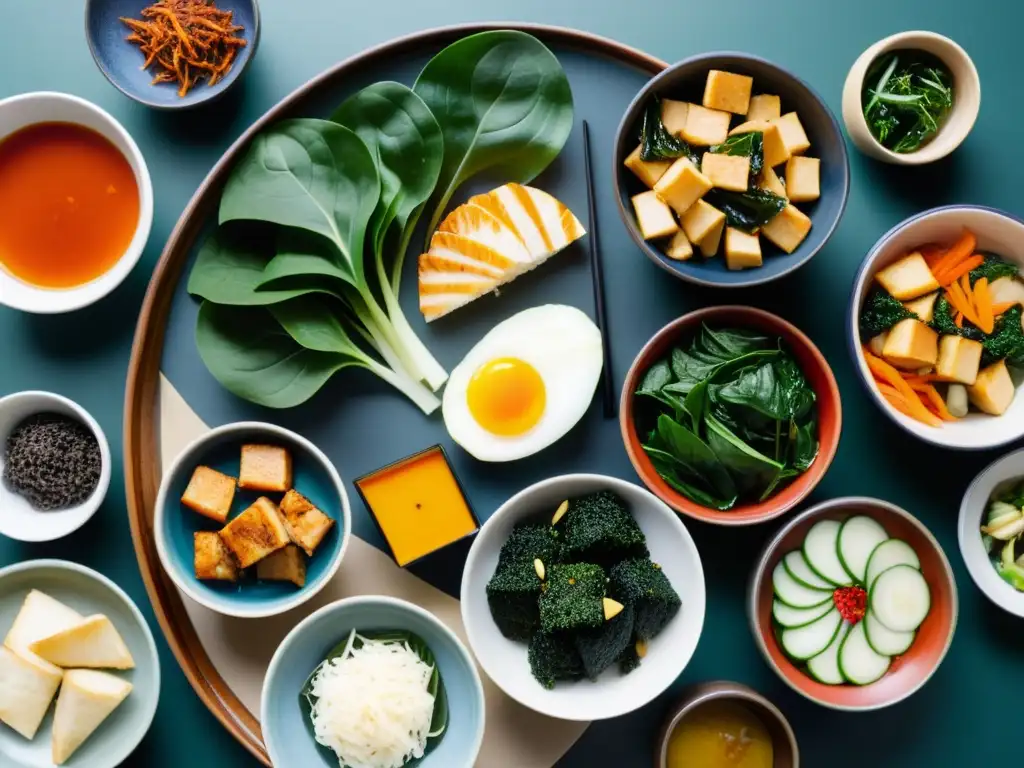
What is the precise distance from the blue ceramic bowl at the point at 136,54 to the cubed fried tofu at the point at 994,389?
2.12 meters

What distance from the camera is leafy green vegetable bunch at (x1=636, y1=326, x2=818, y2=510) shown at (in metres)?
2.29

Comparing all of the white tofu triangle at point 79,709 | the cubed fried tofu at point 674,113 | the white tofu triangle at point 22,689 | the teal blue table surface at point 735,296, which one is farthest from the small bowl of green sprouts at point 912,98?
the white tofu triangle at point 22,689

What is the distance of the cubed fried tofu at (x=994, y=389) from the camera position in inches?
91.4

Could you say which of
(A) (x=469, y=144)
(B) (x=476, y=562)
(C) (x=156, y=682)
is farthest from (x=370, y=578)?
(A) (x=469, y=144)

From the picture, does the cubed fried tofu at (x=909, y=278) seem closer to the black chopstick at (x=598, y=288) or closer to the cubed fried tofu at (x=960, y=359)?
the cubed fried tofu at (x=960, y=359)

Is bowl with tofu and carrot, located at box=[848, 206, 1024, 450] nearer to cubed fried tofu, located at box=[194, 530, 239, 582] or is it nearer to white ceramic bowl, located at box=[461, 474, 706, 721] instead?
white ceramic bowl, located at box=[461, 474, 706, 721]

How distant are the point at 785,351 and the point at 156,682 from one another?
6.13ft

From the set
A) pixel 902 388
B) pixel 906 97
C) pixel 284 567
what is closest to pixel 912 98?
pixel 906 97

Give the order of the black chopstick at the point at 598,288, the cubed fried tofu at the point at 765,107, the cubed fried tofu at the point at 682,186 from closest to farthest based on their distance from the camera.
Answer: the cubed fried tofu at the point at 682,186
the cubed fried tofu at the point at 765,107
the black chopstick at the point at 598,288

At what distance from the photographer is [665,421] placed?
229cm

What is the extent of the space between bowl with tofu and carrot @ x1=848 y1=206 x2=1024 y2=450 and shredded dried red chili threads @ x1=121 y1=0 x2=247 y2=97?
179 centimetres

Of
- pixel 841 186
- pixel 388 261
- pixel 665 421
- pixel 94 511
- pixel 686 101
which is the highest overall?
pixel 686 101

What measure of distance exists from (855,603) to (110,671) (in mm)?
1997

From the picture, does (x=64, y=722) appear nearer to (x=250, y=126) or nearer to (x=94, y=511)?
(x=94, y=511)
